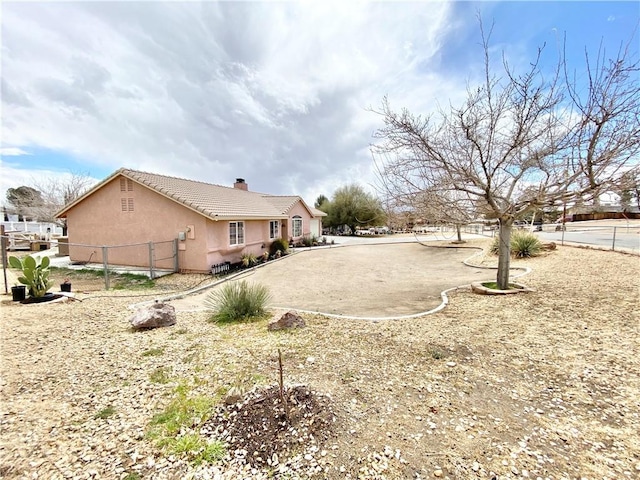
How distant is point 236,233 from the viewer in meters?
15.5

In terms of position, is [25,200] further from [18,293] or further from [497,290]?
[497,290]

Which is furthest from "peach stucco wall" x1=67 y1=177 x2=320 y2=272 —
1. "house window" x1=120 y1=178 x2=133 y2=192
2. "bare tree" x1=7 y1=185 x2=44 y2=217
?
"bare tree" x1=7 y1=185 x2=44 y2=217

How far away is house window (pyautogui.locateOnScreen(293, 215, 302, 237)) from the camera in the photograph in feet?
82.5

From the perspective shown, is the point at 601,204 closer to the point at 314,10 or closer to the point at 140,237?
the point at 314,10

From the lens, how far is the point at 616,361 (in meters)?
4.02

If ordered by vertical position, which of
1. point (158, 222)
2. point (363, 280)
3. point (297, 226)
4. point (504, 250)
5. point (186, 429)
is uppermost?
point (158, 222)

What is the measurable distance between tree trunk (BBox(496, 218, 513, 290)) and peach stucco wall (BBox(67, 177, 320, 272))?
11.6m

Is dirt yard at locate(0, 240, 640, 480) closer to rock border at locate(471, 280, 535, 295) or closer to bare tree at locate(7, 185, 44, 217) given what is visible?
rock border at locate(471, 280, 535, 295)

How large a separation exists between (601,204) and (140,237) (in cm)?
1758

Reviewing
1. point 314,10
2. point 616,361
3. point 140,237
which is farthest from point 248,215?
point 616,361

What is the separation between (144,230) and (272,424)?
1421 centimetres

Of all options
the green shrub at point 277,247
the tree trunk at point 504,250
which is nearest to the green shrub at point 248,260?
the green shrub at point 277,247

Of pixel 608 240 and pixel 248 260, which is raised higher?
pixel 608 240

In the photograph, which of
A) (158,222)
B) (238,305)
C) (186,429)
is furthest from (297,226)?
(186,429)
